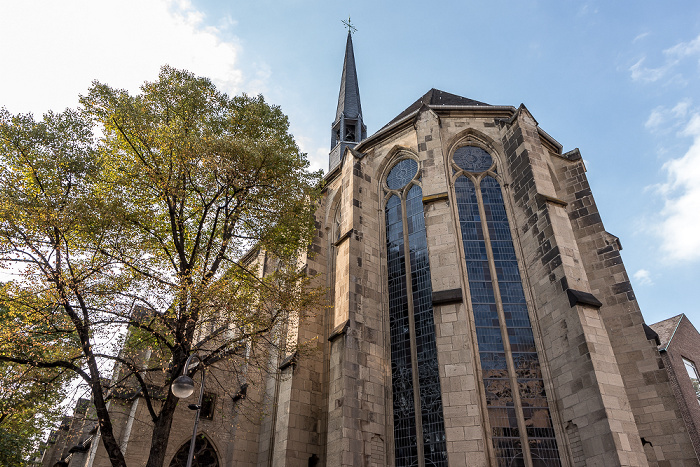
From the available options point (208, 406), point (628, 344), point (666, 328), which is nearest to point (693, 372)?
point (666, 328)

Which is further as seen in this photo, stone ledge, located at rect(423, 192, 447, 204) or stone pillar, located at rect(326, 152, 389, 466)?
stone ledge, located at rect(423, 192, 447, 204)

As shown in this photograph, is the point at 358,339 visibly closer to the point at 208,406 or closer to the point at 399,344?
the point at 399,344

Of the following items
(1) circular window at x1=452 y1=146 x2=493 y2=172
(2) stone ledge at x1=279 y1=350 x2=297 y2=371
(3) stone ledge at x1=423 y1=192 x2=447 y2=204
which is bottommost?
(2) stone ledge at x1=279 y1=350 x2=297 y2=371

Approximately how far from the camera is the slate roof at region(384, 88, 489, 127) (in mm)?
19359

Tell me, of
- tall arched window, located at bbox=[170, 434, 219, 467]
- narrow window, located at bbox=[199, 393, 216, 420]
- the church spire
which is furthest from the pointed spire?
tall arched window, located at bbox=[170, 434, 219, 467]

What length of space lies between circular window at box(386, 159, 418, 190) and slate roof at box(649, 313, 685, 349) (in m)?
13.1

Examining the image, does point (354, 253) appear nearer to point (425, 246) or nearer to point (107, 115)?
point (425, 246)

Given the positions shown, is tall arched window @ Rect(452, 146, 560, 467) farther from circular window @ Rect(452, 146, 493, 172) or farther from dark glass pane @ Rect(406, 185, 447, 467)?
dark glass pane @ Rect(406, 185, 447, 467)

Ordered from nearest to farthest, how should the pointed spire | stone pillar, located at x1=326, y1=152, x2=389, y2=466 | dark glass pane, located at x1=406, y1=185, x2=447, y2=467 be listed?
stone pillar, located at x1=326, y1=152, x2=389, y2=466, dark glass pane, located at x1=406, y1=185, x2=447, y2=467, the pointed spire

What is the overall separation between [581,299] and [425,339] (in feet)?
14.0

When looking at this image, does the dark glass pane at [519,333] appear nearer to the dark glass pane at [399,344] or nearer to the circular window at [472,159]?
the circular window at [472,159]

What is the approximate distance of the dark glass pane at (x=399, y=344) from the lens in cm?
1193

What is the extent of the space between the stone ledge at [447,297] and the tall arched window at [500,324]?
1268mm

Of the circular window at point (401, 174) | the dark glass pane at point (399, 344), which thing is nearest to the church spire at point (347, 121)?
the circular window at point (401, 174)
